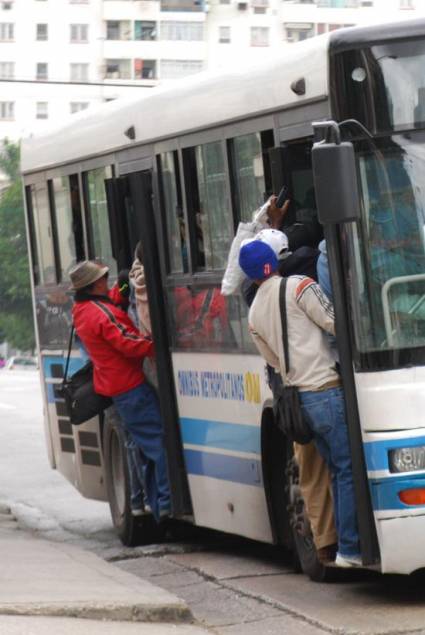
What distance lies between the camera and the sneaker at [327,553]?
9.75 metres

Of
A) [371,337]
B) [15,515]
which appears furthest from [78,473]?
[371,337]

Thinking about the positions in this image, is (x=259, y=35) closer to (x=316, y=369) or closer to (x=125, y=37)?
(x=125, y=37)

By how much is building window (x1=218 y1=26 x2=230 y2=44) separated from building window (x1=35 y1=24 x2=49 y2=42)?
496 inches

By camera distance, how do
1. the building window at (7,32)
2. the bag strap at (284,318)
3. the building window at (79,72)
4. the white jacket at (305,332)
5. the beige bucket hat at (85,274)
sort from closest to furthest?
1. the white jacket at (305,332)
2. the bag strap at (284,318)
3. the beige bucket hat at (85,274)
4. the building window at (79,72)
5. the building window at (7,32)

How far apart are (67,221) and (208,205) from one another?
3108 millimetres

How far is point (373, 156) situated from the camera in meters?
8.97

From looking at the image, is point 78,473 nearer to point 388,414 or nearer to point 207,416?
point 207,416

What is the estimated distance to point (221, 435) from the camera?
11.3 metres

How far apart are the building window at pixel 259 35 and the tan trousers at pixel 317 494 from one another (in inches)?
4623

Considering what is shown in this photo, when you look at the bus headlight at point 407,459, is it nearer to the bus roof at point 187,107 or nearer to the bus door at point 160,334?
the bus roof at point 187,107

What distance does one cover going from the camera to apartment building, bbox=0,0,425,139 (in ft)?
418

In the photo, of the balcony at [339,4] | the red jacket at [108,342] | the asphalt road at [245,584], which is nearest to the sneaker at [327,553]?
the asphalt road at [245,584]

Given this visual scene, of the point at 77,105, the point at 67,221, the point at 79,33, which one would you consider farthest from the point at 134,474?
the point at 79,33

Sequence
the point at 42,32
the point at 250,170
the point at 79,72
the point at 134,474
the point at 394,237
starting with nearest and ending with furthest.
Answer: the point at 394,237 < the point at 250,170 < the point at 134,474 < the point at 79,72 < the point at 42,32
